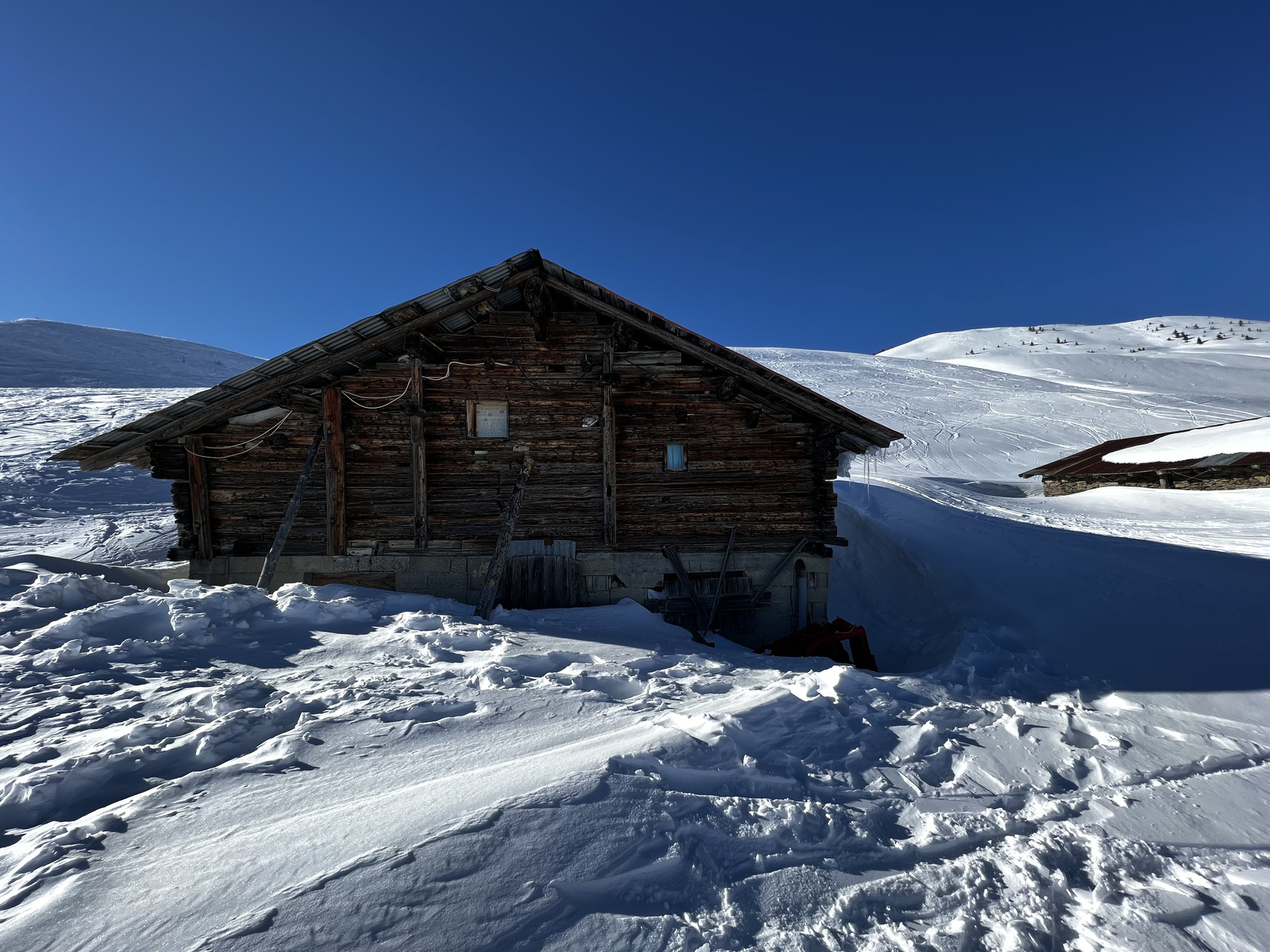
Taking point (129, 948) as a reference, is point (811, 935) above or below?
below

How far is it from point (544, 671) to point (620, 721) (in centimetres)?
134

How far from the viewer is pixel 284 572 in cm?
987

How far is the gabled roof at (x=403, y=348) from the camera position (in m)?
9.06

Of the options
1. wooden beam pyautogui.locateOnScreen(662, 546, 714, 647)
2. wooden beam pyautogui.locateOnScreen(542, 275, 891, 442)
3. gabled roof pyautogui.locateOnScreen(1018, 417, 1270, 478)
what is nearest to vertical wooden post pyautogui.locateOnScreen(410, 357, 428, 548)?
wooden beam pyautogui.locateOnScreen(542, 275, 891, 442)

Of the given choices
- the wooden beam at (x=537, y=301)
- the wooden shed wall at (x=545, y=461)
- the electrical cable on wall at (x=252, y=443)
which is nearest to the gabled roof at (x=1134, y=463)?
the wooden shed wall at (x=545, y=461)

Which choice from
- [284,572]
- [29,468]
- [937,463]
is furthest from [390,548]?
[937,463]

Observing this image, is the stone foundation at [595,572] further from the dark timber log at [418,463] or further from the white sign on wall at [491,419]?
the white sign on wall at [491,419]

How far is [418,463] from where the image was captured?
32.7 feet

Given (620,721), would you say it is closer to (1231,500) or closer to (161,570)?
(161,570)

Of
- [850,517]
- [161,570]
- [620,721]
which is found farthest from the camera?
[850,517]

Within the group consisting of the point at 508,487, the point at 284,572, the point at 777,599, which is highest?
the point at 508,487

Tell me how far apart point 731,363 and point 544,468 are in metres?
3.99

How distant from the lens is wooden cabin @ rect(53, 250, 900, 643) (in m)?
9.84

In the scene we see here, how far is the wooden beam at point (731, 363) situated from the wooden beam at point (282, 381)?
1244mm
